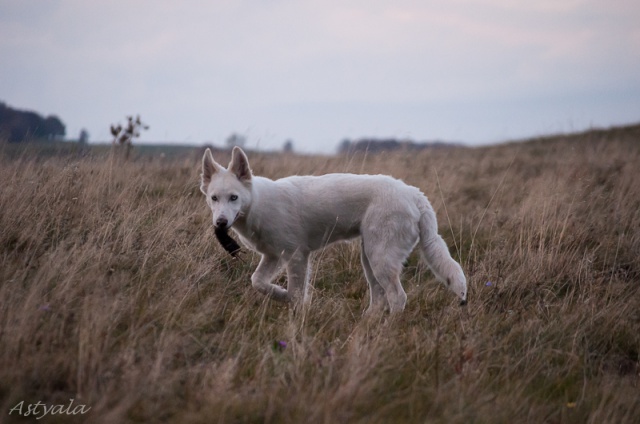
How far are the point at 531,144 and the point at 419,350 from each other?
582 inches

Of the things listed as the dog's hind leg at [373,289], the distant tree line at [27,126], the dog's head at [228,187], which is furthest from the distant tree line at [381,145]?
the distant tree line at [27,126]

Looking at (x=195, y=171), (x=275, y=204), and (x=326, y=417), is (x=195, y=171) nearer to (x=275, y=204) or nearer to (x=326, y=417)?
(x=275, y=204)

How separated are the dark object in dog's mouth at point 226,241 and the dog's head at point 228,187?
0.08m

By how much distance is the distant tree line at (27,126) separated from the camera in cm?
659

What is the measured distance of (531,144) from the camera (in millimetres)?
16812

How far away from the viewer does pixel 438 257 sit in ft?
14.0

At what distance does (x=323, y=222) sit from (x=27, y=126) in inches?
178

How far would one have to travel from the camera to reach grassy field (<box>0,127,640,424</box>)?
278cm

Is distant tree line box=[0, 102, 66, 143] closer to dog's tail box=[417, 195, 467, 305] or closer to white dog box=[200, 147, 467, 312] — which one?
white dog box=[200, 147, 467, 312]

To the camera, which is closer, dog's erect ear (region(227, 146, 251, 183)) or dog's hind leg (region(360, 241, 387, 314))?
dog's erect ear (region(227, 146, 251, 183))

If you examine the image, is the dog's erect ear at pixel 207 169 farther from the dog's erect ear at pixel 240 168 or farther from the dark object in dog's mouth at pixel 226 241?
the dark object in dog's mouth at pixel 226 241

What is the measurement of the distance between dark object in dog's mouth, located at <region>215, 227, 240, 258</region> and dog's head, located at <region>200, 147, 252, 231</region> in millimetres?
83

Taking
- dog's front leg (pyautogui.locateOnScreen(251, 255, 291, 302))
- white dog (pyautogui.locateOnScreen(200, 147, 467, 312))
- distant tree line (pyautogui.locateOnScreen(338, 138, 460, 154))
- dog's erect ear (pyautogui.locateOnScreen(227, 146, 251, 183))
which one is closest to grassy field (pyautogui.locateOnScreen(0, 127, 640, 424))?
dog's front leg (pyautogui.locateOnScreen(251, 255, 291, 302))

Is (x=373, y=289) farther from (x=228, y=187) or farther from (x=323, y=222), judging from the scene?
(x=228, y=187)
